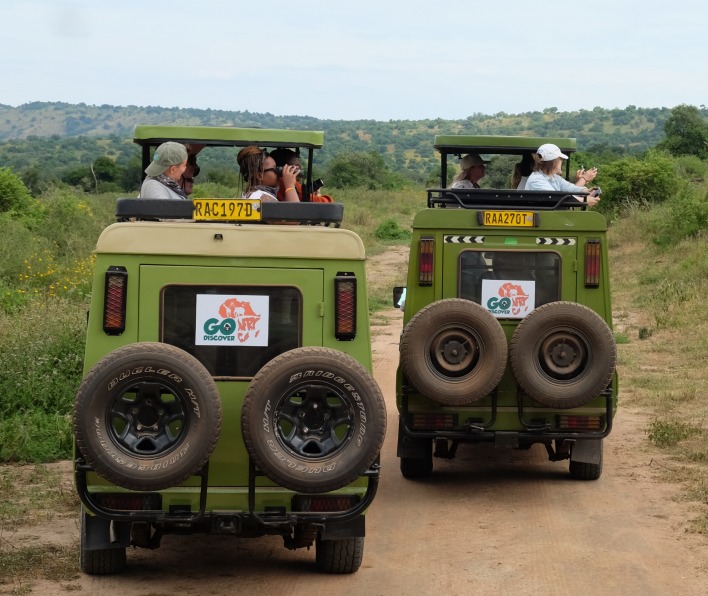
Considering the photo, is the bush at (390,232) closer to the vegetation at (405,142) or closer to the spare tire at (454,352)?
the vegetation at (405,142)

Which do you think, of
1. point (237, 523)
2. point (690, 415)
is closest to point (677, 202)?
point (690, 415)

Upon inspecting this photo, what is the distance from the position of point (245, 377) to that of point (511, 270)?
119 inches

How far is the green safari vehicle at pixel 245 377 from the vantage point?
17.9ft

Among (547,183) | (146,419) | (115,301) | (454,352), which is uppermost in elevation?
(547,183)

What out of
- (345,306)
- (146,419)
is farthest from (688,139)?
(146,419)

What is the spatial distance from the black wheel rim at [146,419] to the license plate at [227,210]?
110cm

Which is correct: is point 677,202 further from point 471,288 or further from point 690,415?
point 471,288

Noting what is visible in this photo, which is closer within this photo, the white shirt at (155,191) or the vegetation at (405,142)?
the white shirt at (155,191)

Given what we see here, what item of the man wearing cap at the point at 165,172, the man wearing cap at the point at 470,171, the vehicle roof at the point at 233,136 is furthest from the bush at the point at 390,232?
the man wearing cap at the point at 165,172

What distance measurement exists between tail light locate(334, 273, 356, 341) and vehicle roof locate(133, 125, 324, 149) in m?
1.94

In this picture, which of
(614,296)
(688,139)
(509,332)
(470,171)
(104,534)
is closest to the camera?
(104,534)

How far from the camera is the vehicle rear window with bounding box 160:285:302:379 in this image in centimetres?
580

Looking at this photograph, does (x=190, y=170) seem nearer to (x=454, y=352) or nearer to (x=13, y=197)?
(x=454, y=352)

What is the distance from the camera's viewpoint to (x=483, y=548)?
22.6ft
